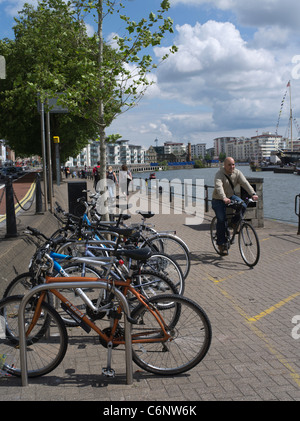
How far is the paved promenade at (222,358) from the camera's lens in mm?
3477

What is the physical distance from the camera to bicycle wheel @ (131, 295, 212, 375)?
12.3 feet

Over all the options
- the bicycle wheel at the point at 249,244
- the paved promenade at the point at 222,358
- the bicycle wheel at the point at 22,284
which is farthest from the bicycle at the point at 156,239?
the bicycle wheel at the point at 249,244

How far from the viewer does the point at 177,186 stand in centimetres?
2205

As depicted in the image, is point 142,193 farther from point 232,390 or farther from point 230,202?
point 232,390

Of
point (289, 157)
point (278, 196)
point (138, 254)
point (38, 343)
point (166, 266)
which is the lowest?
point (278, 196)

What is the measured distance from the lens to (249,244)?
7918mm

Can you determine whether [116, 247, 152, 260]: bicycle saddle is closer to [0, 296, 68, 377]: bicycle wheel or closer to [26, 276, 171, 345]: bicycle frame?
[26, 276, 171, 345]: bicycle frame

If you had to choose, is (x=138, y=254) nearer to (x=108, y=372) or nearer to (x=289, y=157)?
(x=108, y=372)

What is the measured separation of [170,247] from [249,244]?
2124mm

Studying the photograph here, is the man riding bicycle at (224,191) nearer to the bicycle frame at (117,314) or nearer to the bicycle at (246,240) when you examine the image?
the bicycle at (246,240)

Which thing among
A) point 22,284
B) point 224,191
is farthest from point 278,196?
point 22,284

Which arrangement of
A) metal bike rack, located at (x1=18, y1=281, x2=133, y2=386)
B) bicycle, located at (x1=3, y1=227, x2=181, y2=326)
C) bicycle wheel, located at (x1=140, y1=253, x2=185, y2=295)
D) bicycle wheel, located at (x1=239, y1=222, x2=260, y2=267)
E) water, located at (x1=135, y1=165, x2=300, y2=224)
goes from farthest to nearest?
water, located at (x1=135, y1=165, x2=300, y2=224)
bicycle wheel, located at (x1=239, y1=222, x2=260, y2=267)
bicycle wheel, located at (x1=140, y1=253, x2=185, y2=295)
bicycle, located at (x1=3, y1=227, x2=181, y2=326)
metal bike rack, located at (x1=18, y1=281, x2=133, y2=386)

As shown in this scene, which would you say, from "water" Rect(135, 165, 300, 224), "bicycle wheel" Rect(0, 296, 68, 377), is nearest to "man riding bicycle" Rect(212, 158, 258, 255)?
"bicycle wheel" Rect(0, 296, 68, 377)
